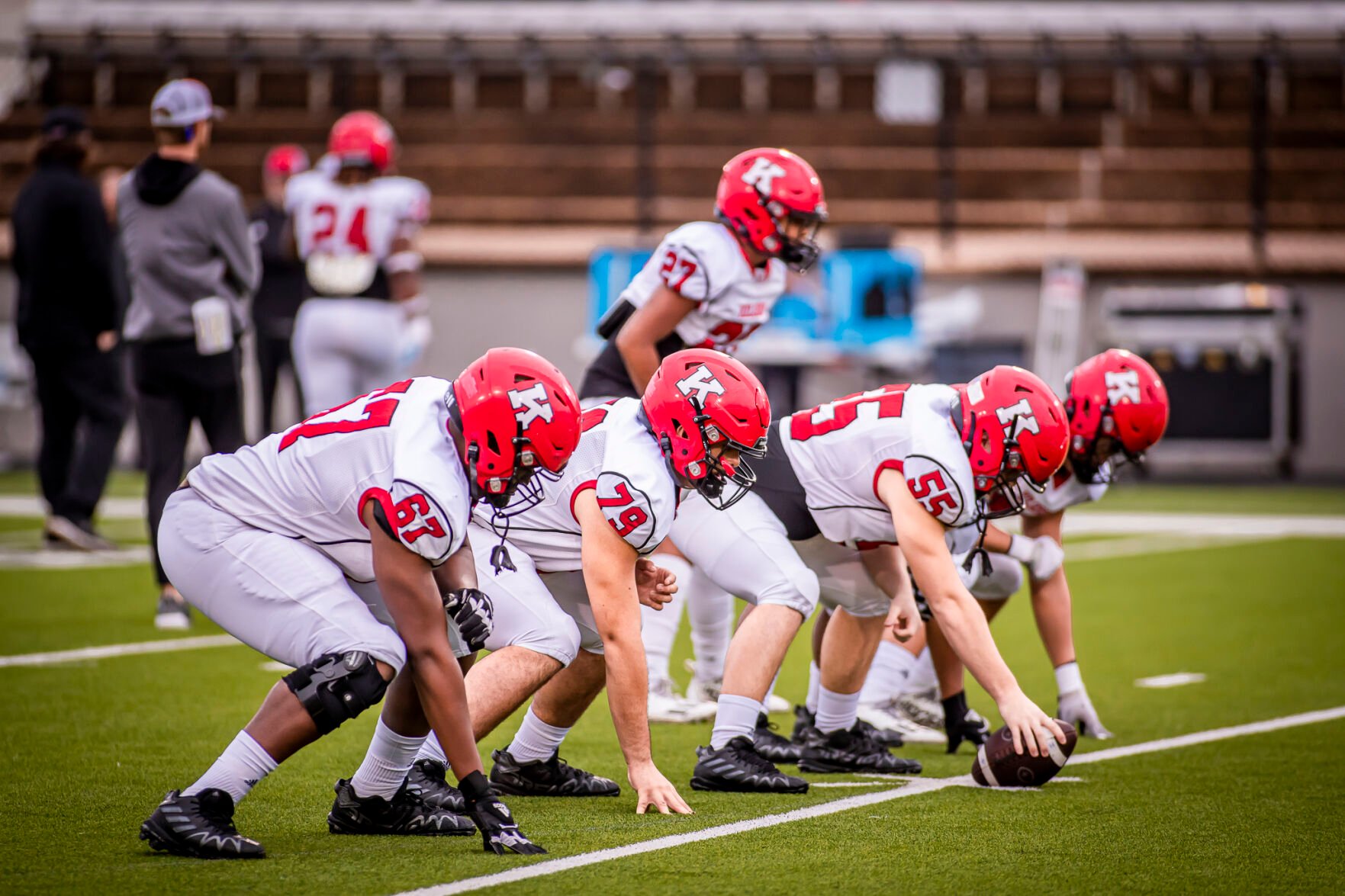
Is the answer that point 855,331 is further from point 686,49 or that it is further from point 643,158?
point 686,49

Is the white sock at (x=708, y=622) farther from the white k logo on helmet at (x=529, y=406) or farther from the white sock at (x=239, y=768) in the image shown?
the white sock at (x=239, y=768)

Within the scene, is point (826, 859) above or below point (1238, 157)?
below

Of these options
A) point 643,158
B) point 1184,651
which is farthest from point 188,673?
point 643,158

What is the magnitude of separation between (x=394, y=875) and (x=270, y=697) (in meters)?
0.47

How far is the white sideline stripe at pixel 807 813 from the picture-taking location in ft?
11.4

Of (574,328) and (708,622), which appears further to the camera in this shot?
(574,328)

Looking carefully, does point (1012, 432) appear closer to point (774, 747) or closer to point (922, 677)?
point (774, 747)

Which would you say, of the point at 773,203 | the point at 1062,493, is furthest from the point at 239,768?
the point at 1062,493

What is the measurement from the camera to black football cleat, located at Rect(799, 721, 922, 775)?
4.84 meters

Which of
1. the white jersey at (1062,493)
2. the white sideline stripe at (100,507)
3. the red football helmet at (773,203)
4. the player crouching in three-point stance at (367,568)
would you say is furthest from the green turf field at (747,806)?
the white sideline stripe at (100,507)

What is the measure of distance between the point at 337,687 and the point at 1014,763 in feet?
6.18

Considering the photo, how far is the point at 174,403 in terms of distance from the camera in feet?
22.9

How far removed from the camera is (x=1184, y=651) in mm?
7082

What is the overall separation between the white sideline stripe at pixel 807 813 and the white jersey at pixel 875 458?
0.72m
